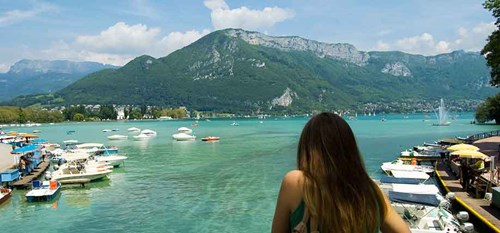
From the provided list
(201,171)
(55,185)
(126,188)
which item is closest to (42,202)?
(55,185)

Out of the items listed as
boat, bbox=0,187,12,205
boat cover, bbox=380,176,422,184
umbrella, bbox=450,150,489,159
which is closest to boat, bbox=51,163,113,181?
boat, bbox=0,187,12,205

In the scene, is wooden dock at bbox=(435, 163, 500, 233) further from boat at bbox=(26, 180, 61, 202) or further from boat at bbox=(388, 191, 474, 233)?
boat at bbox=(26, 180, 61, 202)

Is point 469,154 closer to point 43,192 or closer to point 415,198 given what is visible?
point 415,198

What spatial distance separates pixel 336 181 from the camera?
2.57 metres

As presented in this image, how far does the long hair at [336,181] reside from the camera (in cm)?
248

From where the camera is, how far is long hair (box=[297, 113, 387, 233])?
8.13ft

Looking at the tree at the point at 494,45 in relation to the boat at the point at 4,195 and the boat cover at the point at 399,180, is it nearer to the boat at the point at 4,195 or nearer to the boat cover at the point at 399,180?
the boat cover at the point at 399,180

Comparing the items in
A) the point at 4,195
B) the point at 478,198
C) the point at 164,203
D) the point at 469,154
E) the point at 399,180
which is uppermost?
the point at 469,154

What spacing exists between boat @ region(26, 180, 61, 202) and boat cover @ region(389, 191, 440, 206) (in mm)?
22769

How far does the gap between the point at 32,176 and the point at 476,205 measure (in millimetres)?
35181

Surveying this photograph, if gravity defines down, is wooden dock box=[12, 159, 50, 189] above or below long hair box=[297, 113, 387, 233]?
below

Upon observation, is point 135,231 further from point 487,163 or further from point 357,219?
point 487,163

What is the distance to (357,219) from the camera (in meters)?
2.51

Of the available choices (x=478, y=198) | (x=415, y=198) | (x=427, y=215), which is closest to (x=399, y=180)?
(x=478, y=198)
